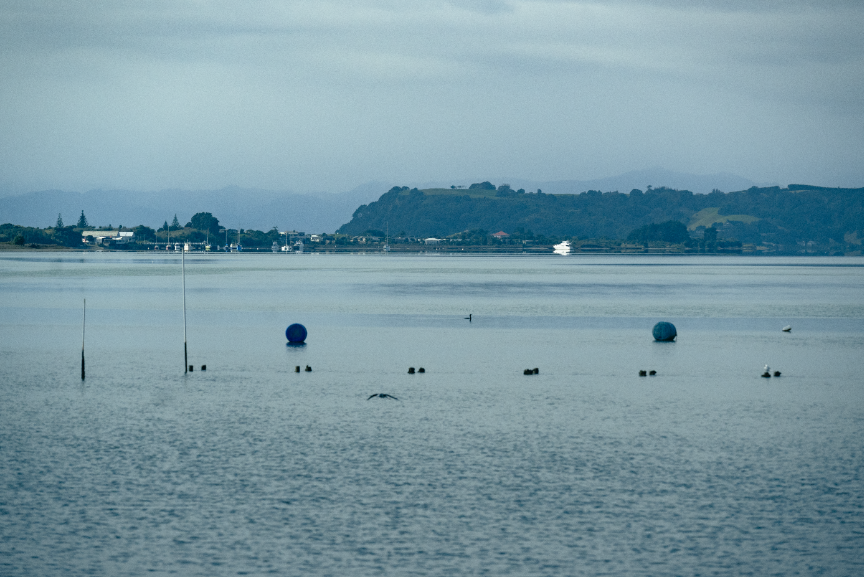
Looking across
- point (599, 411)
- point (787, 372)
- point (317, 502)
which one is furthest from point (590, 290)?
point (317, 502)

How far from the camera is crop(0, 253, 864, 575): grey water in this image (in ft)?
59.3

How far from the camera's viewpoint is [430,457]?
83.7 ft

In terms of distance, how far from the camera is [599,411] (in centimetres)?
3281

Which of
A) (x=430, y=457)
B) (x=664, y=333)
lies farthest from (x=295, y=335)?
(x=430, y=457)

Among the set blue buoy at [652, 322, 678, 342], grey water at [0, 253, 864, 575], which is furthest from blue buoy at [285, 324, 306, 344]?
blue buoy at [652, 322, 678, 342]

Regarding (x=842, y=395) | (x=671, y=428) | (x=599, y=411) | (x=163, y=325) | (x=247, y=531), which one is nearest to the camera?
(x=247, y=531)

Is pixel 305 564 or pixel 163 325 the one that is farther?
pixel 163 325

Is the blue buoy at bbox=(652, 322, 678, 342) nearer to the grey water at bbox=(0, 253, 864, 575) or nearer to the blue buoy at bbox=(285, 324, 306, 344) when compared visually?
the grey water at bbox=(0, 253, 864, 575)

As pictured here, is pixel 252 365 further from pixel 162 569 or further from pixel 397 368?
pixel 162 569

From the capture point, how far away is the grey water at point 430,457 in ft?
59.3

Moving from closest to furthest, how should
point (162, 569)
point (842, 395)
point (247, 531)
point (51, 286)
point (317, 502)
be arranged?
1. point (162, 569)
2. point (247, 531)
3. point (317, 502)
4. point (842, 395)
5. point (51, 286)

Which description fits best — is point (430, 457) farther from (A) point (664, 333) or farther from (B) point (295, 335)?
(A) point (664, 333)

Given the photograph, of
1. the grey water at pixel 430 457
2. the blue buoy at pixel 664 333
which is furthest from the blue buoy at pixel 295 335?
the blue buoy at pixel 664 333

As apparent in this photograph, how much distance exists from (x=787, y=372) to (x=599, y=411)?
14.9 m
